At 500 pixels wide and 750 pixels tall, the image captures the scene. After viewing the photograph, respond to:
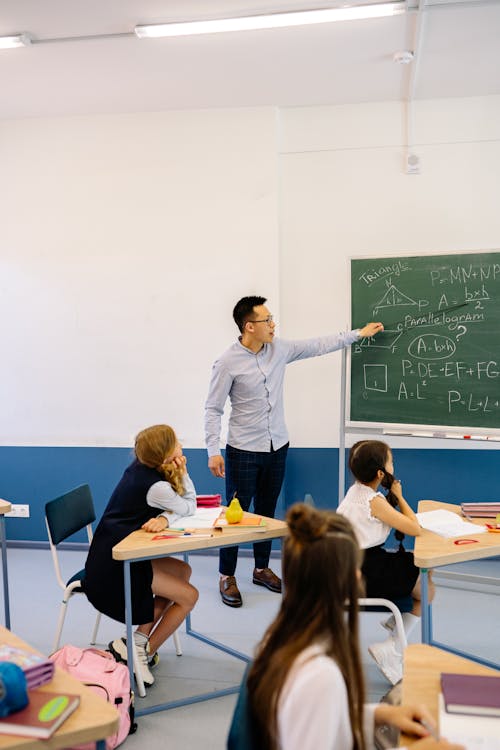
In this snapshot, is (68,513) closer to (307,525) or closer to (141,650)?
(141,650)

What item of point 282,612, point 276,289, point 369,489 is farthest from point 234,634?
point 282,612

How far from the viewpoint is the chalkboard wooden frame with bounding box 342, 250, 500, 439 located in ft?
13.6

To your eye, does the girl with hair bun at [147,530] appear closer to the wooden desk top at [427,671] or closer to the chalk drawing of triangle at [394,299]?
the wooden desk top at [427,671]

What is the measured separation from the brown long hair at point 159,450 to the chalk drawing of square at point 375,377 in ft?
5.21

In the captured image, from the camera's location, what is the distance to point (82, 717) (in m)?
1.60

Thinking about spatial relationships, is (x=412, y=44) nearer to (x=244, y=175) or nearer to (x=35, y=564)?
(x=244, y=175)

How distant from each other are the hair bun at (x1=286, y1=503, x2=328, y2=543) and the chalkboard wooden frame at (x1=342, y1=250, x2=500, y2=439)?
2.91 m

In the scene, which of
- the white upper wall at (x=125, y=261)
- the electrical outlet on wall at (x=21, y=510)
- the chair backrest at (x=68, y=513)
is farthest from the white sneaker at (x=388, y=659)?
the electrical outlet on wall at (x=21, y=510)

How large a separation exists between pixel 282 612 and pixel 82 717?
1.73 ft

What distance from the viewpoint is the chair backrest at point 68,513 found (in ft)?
10.8

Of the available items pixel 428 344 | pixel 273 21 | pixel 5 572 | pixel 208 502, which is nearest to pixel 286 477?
pixel 428 344

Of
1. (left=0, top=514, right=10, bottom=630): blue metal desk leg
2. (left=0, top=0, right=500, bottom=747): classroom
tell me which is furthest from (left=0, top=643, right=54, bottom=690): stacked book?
(left=0, top=0, right=500, bottom=747): classroom

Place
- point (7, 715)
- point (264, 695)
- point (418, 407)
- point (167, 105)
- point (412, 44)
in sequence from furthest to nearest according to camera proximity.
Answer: point (167, 105), point (418, 407), point (412, 44), point (7, 715), point (264, 695)

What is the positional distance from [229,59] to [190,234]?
127cm
